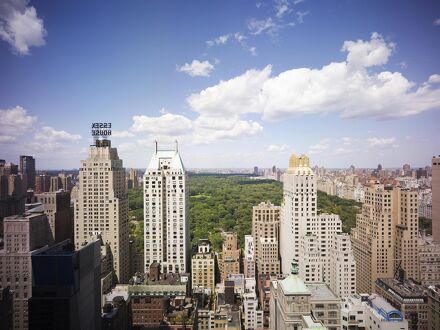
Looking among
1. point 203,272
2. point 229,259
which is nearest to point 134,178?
point 229,259

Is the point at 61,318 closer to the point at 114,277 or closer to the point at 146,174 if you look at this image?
the point at 114,277

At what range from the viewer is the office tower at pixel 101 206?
24062 mm

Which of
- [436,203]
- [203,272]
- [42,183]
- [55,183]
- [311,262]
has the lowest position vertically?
[203,272]

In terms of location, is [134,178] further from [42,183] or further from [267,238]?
[267,238]

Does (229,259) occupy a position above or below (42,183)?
below

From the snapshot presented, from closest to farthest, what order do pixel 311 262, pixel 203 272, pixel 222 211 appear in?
pixel 311 262 < pixel 203 272 < pixel 222 211

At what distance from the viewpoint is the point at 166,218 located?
24891 mm

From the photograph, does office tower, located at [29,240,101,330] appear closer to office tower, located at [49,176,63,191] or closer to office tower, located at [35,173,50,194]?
office tower, located at [35,173,50,194]

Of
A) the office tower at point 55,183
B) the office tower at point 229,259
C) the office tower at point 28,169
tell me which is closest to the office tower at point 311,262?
the office tower at point 229,259

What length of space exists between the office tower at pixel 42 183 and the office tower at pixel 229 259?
13.0 m

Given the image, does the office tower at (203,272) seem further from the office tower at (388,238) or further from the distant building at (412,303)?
the distant building at (412,303)

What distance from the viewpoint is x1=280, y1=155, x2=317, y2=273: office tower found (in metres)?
23.5

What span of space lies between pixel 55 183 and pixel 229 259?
13.6 meters

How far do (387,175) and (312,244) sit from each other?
11.6 meters
